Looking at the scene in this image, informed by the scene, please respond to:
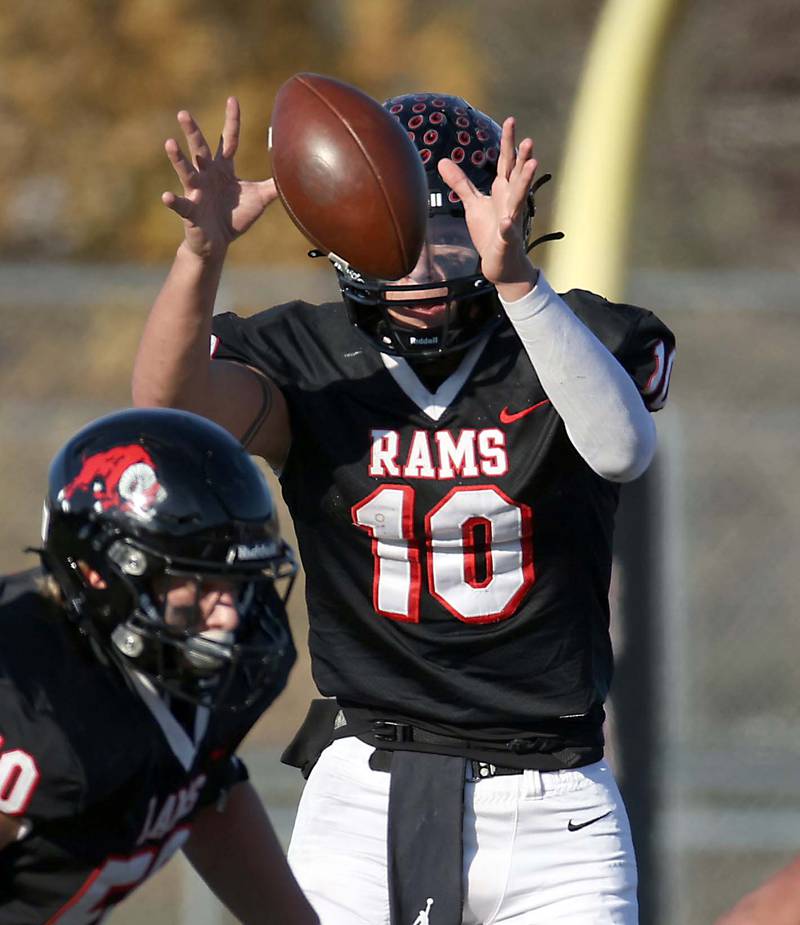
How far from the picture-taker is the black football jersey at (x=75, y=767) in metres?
2.29

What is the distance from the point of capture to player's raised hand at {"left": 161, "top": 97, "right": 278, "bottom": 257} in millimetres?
2936

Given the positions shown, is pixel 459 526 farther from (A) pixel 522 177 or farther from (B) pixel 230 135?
(B) pixel 230 135

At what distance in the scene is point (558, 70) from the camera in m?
11.8

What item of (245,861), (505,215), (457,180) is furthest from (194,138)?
(245,861)

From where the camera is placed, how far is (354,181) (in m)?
2.98

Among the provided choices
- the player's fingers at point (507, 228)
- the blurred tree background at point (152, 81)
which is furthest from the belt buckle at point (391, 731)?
the blurred tree background at point (152, 81)

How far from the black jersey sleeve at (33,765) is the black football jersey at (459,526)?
0.99m

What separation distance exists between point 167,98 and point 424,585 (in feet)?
22.3

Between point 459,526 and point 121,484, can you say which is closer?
point 121,484

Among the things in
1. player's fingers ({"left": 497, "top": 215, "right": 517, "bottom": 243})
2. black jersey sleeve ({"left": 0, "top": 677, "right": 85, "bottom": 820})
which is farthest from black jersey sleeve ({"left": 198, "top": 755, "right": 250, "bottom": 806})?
player's fingers ({"left": 497, "top": 215, "right": 517, "bottom": 243})

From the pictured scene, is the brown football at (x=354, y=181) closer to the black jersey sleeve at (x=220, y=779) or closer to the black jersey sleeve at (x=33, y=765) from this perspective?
the black jersey sleeve at (x=220, y=779)

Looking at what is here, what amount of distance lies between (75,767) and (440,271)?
1.23 meters

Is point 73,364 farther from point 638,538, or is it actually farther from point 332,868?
point 332,868

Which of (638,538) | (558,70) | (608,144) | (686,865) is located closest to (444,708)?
(608,144)
